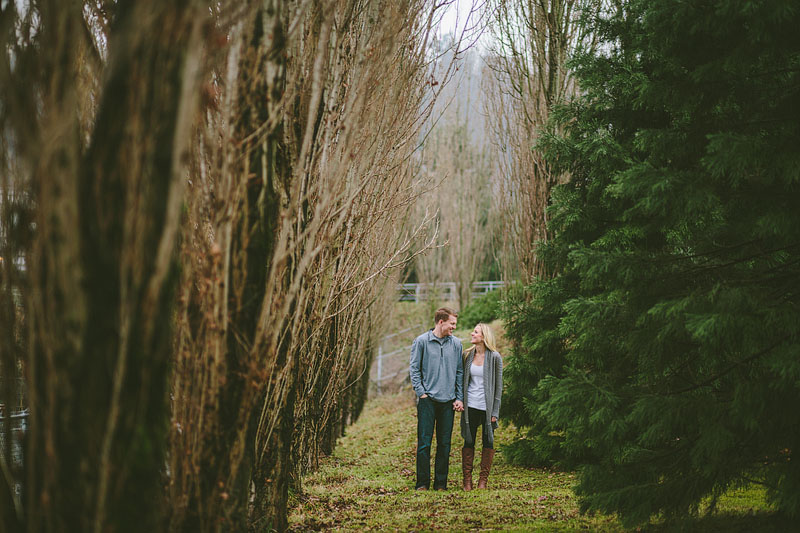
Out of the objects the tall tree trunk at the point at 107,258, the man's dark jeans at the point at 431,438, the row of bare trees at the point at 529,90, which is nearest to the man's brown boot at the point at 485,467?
the man's dark jeans at the point at 431,438

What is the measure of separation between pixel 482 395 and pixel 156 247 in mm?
5325

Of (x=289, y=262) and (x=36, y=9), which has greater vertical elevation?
(x=36, y=9)

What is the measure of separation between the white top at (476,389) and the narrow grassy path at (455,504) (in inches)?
37.3

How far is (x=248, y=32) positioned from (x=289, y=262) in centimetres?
186

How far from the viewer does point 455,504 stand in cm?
583

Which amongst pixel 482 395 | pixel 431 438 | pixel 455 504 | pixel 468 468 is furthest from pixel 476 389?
pixel 455 504

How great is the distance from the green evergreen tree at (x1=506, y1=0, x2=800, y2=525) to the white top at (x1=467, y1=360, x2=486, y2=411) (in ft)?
5.63

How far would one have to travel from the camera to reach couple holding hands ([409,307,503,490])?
6797mm

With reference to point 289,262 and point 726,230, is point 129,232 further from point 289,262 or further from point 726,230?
point 726,230

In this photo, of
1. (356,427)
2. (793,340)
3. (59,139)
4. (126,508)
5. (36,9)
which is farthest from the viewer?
(356,427)

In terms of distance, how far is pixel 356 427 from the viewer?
616 inches

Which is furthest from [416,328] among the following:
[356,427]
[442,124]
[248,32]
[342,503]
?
[248,32]

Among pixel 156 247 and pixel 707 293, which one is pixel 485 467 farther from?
pixel 156 247

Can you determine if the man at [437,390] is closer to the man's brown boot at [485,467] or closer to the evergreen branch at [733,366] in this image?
the man's brown boot at [485,467]
